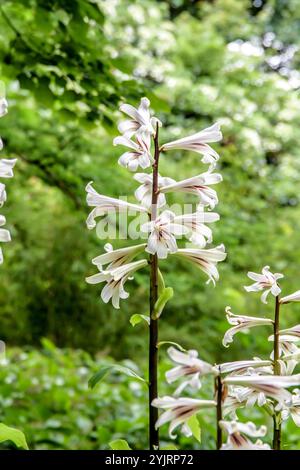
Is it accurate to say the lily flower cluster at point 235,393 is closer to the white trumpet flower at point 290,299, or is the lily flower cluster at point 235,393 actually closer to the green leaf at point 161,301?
the white trumpet flower at point 290,299

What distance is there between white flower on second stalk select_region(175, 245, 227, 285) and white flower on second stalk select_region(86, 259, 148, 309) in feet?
0.22

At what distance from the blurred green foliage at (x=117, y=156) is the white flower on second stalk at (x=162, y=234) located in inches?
61.7

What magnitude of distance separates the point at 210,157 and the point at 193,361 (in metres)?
0.38

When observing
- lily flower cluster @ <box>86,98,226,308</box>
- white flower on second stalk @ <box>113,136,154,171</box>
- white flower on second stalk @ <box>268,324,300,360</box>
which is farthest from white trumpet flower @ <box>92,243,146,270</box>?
white flower on second stalk @ <box>268,324,300,360</box>

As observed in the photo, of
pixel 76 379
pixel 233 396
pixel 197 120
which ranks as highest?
pixel 197 120

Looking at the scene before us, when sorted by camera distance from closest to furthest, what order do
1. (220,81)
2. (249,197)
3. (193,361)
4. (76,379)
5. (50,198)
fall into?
(193,361) → (76,379) → (50,198) → (249,197) → (220,81)

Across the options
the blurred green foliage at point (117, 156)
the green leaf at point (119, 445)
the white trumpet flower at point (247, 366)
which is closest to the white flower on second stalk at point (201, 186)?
the white trumpet flower at point (247, 366)

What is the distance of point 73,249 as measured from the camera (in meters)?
5.73

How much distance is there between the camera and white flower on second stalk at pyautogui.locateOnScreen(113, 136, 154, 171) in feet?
3.21

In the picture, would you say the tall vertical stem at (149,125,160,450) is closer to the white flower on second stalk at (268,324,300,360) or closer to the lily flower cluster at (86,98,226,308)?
the lily flower cluster at (86,98,226,308)

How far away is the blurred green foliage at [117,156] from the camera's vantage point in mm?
2857

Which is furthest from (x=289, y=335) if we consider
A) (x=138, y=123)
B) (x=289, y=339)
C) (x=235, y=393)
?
(x=138, y=123)
